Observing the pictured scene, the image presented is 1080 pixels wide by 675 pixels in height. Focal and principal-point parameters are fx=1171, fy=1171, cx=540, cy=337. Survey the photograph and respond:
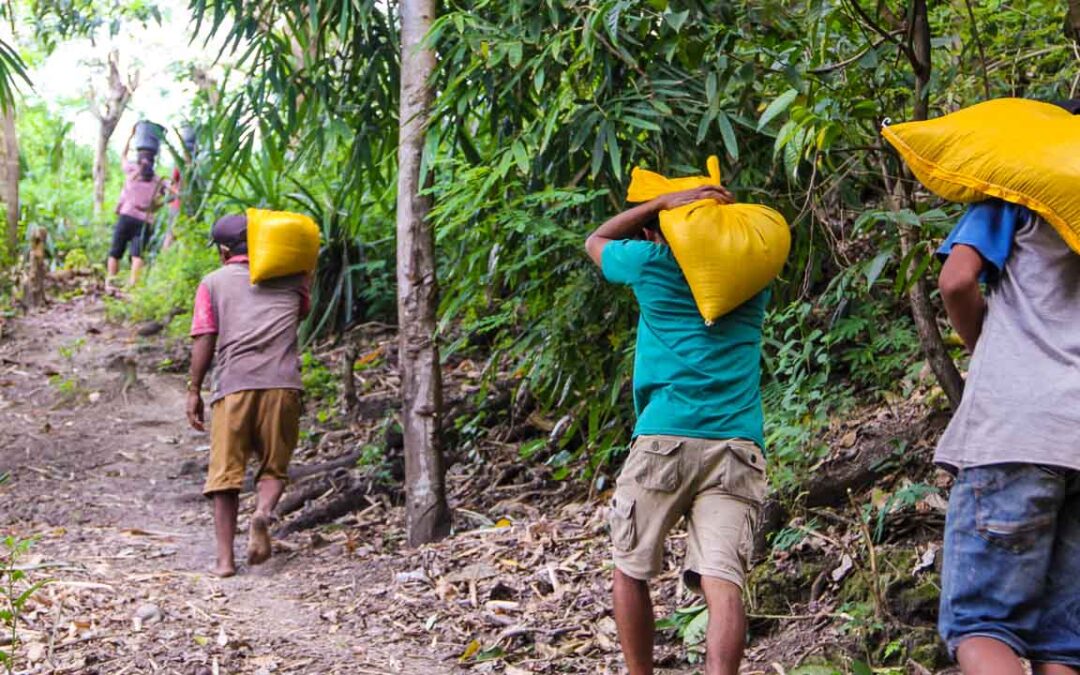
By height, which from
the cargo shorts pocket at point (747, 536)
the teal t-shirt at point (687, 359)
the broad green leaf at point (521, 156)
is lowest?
the cargo shorts pocket at point (747, 536)

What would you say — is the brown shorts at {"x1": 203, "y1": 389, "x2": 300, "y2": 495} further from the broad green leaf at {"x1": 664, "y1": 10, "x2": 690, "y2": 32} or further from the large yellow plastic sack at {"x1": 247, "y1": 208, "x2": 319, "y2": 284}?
the broad green leaf at {"x1": 664, "y1": 10, "x2": 690, "y2": 32}

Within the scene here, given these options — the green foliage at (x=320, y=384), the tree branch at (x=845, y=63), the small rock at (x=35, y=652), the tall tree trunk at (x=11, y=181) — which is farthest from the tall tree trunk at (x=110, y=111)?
the tree branch at (x=845, y=63)

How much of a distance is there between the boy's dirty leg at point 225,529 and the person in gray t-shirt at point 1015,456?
3632 millimetres

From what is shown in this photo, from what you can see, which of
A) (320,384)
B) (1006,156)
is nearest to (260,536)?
(320,384)

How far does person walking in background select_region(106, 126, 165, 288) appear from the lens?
12211 mm

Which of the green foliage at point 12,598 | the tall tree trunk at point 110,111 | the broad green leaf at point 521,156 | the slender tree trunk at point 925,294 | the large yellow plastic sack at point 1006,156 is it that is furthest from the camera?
the tall tree trunk at point 110,111

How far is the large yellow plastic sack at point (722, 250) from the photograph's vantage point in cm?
313

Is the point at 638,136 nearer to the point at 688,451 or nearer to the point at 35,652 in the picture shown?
the point at 688,451

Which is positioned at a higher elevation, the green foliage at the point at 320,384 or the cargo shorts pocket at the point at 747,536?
the cargo shorts pocket at the point at 747,536

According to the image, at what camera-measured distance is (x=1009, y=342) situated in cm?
252

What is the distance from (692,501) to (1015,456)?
3.41 ft

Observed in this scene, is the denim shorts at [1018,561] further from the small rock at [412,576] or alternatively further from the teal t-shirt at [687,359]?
the small rock at [412,576]

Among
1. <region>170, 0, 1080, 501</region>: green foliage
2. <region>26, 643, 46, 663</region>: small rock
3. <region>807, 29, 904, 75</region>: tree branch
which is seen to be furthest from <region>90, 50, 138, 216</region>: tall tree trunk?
<region>807, 29, 904, 75</region>: tree branch

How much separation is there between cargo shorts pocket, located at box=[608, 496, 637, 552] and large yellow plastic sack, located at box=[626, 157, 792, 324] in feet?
1.85
